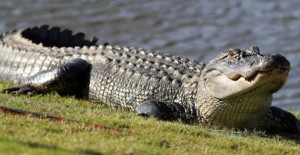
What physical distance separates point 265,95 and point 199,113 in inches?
35.0

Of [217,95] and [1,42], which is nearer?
[217,95]

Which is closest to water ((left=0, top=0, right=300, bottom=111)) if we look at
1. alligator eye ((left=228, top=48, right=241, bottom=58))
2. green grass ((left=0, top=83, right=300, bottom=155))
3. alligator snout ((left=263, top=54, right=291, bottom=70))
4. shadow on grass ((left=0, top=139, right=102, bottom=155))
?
alligator eye ((left=228, top=48, right=241, bottom=58))

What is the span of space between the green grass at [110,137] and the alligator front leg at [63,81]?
2.63 feet

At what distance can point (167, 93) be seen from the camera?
9266mm

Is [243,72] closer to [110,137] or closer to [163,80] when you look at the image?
[163,80]

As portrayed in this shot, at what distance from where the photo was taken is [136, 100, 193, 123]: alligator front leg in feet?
28.5

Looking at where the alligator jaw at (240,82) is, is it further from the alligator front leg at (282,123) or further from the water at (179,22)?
the water at (179,22)

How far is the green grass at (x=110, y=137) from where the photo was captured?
6.01 m

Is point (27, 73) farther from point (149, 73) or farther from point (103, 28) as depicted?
point (103, 28)

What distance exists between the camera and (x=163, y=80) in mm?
9344

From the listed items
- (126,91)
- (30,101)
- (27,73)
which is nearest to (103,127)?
(30,101)

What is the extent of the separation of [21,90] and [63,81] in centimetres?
53

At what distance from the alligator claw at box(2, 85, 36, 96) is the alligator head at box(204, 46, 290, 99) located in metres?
2.14

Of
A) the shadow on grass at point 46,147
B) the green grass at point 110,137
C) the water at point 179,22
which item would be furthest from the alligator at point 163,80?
the water at point 179,22
